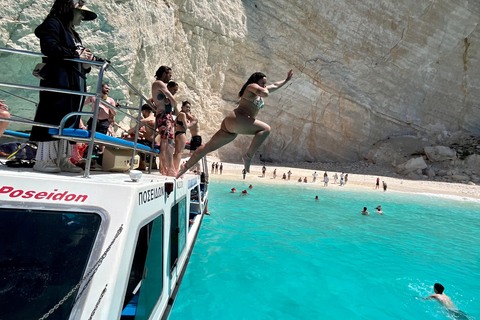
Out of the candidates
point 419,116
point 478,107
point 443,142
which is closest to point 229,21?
point 419,116

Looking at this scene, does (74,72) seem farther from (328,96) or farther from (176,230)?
(328,96)

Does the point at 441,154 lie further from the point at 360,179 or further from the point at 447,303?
the point at 447,303

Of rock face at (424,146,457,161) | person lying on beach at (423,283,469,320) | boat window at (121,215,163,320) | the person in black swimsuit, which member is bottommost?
person lying on beach at (423,283,469,320)

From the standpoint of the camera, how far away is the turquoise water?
16.1 ft

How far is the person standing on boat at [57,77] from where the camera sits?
289 cm

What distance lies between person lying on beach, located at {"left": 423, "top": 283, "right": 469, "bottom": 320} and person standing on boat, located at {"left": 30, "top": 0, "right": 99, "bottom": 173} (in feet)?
21.3

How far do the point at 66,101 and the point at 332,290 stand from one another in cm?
548

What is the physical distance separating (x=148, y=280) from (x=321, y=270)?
16.3ft

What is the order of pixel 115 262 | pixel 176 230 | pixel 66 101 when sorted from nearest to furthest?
1. pixel 115 262
2. pixel 66 101
3. pixel 176 230

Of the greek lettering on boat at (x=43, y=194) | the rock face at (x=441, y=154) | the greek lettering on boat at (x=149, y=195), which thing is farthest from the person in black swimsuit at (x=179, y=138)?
the rock face at (x=441, y=154)

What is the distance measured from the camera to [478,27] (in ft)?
137

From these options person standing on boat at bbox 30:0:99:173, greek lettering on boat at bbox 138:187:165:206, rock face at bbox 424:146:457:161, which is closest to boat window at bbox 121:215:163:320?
greek lettering on boat at bbox 138:187:165:206

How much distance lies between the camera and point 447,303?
5.38 metres

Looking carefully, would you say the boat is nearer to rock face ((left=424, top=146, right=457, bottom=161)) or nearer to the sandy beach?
the sandy beach
